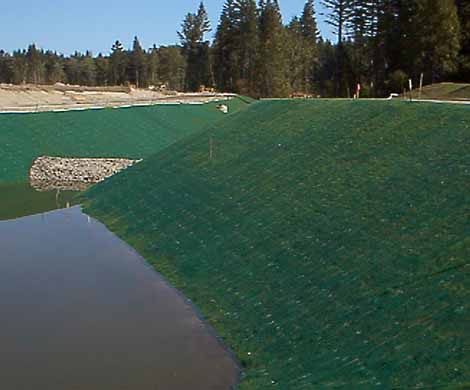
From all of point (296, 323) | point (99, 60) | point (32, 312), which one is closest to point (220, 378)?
point (296, 323)

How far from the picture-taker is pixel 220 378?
11758mm

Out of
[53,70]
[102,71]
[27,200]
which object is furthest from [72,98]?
[53,70]

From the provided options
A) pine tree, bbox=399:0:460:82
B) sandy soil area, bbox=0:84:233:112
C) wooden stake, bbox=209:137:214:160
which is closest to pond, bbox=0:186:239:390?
wooden stake, bbox=209:137:214:160

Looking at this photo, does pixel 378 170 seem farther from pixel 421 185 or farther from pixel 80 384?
pixel 80 384

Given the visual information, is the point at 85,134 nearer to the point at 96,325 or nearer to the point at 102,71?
the point at 96,325

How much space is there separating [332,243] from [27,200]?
2124cm

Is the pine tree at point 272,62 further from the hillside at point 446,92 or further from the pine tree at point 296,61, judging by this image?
the hillside at point 446,92

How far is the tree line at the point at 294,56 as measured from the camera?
46.6 m

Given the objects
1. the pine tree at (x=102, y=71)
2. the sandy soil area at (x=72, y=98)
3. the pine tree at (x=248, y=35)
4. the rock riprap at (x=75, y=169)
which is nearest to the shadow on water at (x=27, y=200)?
the rock riprap at (x=75, y=169)

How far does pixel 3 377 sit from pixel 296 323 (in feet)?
20.5

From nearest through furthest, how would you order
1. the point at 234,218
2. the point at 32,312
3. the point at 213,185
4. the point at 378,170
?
the point at 32,312 → the point at 378,170 → the point at 234,218 → the point at 213,185

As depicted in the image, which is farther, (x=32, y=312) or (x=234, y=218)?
(x=234, y=218)

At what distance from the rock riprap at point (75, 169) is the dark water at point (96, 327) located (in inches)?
624

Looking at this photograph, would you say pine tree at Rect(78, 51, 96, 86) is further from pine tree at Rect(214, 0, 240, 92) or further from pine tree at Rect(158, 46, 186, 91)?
pine tree at Rect(214, 0, 240, 92)
